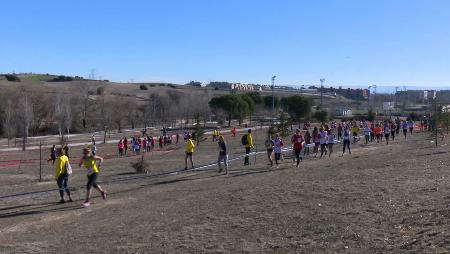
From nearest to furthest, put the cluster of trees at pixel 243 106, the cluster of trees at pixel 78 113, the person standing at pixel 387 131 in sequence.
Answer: the person standing at pixel 387 131 < the cluster of trees at pixel 78 113 < the cluster of trees at pixel 243 106

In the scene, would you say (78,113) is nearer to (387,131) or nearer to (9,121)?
(9,121)

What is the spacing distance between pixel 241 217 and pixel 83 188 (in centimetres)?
746

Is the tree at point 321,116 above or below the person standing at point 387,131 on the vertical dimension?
above

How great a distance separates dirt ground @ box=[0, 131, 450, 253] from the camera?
9000 millimetres

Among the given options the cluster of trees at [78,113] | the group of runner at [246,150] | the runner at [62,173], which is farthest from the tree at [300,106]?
the runner at [62,173]

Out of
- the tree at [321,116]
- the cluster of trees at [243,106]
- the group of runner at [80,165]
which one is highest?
the cluster of trees at [243,106]

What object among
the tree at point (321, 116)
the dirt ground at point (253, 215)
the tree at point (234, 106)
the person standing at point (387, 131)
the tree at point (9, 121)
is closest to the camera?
the dirt ground at point (253, 215)

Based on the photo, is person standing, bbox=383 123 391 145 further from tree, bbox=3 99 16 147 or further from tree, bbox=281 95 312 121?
tree, bbox=281 95 312 121

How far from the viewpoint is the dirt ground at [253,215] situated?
900 centimetres

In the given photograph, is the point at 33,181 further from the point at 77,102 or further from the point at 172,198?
the point at 77,102

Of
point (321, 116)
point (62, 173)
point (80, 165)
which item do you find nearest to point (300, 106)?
point (321, 116)

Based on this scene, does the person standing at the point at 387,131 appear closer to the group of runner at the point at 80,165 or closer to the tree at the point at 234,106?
the group of runner at the point at 80,165

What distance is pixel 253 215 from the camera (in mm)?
11180

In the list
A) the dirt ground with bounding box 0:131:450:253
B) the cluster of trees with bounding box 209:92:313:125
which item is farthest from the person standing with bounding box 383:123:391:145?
the cluster of trees with bounding box 209:92:313:125
